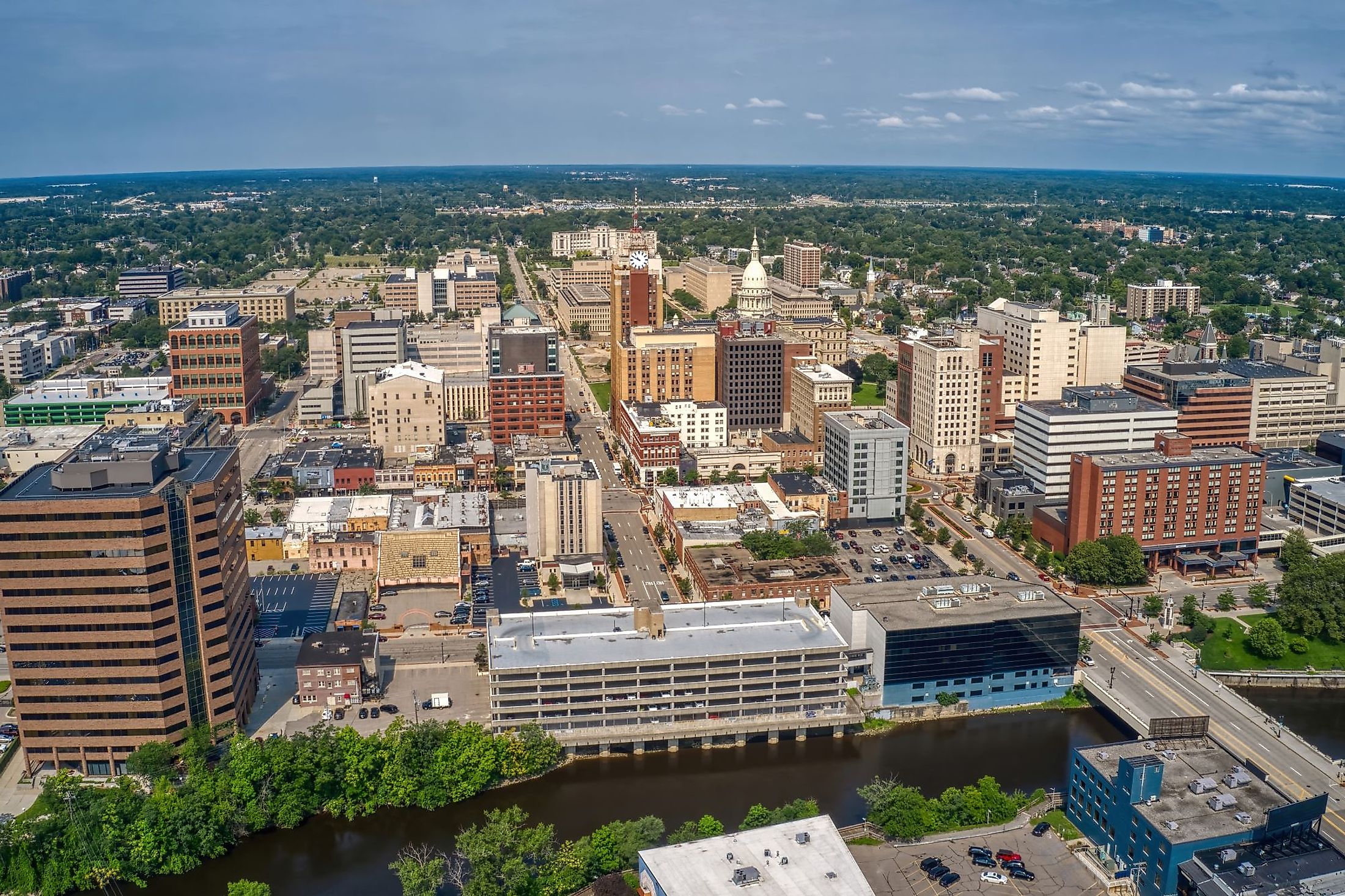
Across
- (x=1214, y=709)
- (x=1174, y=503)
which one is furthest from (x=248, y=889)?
(x=1174, y=503)

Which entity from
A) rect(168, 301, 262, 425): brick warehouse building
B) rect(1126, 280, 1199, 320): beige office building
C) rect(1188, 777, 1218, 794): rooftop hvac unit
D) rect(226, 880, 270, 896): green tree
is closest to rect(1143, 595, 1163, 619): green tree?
rect(1188, 777, 1218, 794): rooftop hvac unit

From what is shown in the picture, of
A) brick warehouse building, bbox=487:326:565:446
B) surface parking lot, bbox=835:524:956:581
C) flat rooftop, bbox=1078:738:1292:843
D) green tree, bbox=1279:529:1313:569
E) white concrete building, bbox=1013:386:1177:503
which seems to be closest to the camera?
flat rooftop, bbox=1078:738:1292:843

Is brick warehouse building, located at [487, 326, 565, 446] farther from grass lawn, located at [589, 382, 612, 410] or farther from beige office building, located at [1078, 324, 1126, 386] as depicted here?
beige office building, located at [1078, 324, 1126, 386]

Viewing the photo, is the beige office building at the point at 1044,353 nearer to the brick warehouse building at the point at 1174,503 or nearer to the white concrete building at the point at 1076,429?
the white concrete building at the point at 1076,429

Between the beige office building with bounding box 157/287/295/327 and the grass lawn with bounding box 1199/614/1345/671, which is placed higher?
the beige office building with bounding box 157/287/295/327

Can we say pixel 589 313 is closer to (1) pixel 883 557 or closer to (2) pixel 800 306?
(2) pixel 800 306

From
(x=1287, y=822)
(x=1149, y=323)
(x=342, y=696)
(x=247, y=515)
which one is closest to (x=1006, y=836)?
(x=1287, y=822)
